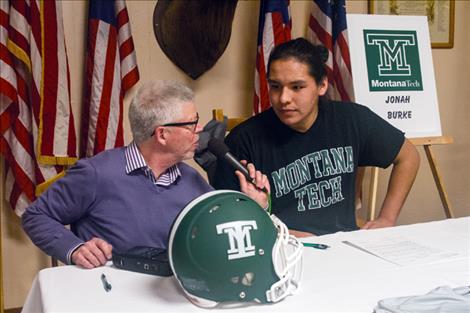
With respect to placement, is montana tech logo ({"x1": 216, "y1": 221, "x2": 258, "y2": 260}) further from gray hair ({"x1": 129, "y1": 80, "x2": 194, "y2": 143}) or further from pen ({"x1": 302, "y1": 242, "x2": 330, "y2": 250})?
gray hair ({"x1": 129, "y1": 80, "x2": 194, "y2": 143})

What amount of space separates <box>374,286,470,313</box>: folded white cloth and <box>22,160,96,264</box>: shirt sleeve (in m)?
0.83

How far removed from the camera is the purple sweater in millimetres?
1462

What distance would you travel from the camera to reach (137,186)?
150 cm

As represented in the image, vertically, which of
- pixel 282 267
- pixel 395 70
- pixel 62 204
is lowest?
pixel 282 267

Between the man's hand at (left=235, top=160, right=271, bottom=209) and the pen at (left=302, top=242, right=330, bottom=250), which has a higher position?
the man's hand at (left=235, top=160, right=271, bottom=209)

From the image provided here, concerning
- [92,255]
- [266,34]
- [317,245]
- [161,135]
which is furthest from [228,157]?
[266,34]

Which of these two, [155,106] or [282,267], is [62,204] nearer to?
[155,106]

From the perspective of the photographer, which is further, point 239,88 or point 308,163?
point 239,88

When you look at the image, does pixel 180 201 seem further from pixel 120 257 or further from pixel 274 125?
pixel 274 125

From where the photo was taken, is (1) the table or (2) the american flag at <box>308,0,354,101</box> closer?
(1) the table

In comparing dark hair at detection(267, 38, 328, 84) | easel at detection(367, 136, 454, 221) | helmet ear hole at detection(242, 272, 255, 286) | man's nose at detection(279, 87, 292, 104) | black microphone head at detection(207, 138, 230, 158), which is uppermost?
dark hair at detection(267, 38, 328, 84)

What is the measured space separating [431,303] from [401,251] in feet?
1.26

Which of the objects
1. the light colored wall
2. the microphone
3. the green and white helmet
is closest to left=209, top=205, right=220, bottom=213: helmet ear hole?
the green and white helmet

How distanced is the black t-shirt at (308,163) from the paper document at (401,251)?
478mm
